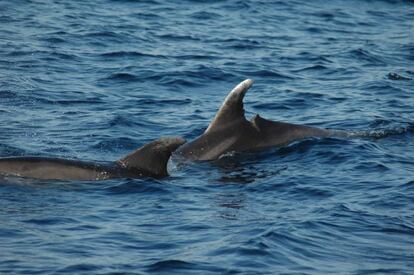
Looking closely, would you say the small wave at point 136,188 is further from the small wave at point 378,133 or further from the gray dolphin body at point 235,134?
the small wave at point 378,133

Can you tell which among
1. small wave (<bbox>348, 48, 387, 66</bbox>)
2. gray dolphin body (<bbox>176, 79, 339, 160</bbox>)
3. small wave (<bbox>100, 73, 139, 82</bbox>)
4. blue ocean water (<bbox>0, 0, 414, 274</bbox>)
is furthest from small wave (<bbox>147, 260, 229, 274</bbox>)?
small wave (<bbox>348, 48, 387, 66</bbox>)

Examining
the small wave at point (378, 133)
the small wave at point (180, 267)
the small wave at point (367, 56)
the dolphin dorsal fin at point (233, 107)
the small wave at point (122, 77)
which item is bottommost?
the small wave at point (378, 133)

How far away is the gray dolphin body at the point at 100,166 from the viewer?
13.8 meters

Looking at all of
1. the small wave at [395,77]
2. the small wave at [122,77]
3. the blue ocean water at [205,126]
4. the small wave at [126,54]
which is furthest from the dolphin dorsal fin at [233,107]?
the small wave at [126,54]

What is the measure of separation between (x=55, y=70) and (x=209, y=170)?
846 cm

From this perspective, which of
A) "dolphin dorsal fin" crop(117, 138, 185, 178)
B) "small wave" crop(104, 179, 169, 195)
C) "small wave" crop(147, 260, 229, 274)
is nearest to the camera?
"small wave" crop(147, 260, 229, 274)

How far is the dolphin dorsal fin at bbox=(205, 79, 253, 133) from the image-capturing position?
51.8 feet

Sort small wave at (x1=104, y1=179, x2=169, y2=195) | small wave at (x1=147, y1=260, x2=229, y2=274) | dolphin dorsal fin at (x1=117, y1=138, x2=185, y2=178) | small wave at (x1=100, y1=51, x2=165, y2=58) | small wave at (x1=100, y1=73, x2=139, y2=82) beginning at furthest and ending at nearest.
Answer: small wave at (x1=100, y1=51, x2=165, y2=58) < small wave at (x1=100, y1=73, x2=139, y2=82) < dolphin dorsal fin at (x1=117, y1=138, x2=185, y2=178) < small wave at (x1=104, y1=179, x2=169, y2=195) < small wave at (x1=147, y1=260, x2=229, y2=274)

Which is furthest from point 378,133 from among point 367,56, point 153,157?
point 367,56

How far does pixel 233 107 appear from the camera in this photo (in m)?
16.0

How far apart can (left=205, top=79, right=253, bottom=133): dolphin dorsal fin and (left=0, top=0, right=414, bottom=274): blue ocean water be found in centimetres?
69

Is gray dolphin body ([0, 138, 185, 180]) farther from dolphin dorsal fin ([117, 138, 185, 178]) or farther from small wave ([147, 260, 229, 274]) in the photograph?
small wave ([147, 260, 229, 274])

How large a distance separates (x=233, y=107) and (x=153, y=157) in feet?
7.36

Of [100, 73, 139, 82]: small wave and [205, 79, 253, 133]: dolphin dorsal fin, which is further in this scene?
[100, 73, 139, 82]: small wave
